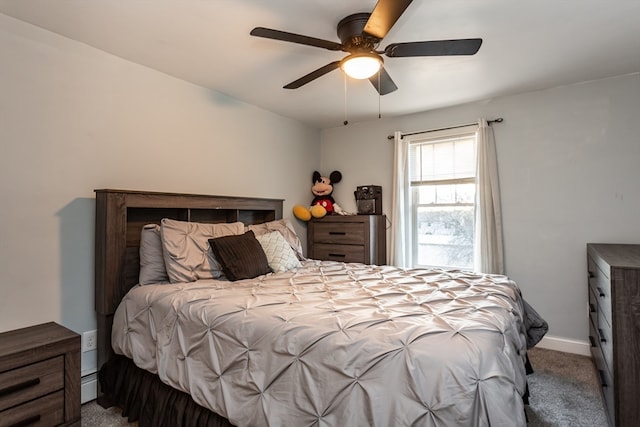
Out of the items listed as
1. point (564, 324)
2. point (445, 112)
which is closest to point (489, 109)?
point (445, 112)

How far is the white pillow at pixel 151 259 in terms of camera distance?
2155 millimetres

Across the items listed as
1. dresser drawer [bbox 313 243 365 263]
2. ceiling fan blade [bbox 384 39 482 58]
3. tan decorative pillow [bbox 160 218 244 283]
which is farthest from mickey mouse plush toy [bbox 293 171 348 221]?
ceiling fan blade [bbox 384 39 482 58]

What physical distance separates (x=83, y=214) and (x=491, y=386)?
2508 millimetres

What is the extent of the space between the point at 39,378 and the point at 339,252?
2.79 metres

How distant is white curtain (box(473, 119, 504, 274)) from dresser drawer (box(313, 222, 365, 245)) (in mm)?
1218

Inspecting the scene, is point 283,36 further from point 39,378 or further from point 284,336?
point 39,378

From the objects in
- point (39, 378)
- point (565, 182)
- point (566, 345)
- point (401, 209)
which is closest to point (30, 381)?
point (39, 378)

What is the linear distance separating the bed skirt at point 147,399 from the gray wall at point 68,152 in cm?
32

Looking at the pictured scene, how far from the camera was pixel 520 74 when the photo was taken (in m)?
2.74

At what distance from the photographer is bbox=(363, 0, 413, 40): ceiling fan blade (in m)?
1.41

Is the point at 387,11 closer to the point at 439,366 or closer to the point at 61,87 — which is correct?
the point at 439,366

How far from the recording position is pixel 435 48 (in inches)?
70.0

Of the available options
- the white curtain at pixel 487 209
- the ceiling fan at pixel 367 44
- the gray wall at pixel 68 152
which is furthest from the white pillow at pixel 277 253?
the white curtain at pixel 487 209

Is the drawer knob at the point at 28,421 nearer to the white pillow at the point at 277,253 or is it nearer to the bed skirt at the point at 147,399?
the bed skirt at the point at 147,399
